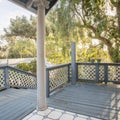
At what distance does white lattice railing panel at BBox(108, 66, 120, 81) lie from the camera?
588cm

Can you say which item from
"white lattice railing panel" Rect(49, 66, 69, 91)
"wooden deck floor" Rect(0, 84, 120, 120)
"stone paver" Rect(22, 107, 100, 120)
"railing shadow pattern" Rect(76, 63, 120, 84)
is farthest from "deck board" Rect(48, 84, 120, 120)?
"railing shadow pattern" Rect(76, 63, 120, 84)

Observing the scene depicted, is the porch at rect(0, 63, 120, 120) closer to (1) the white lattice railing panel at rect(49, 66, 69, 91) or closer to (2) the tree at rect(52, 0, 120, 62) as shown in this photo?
(1) the white lattice railing panel at rect(49, 66, 69, 91)

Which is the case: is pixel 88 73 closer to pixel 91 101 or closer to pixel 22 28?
pixel 91 101

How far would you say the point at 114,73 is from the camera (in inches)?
231

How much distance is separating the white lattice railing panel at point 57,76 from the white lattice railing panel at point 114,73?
1.60m

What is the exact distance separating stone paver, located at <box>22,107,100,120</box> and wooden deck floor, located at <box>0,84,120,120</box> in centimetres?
15

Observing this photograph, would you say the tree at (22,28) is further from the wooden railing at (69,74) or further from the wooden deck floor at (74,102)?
the wooden deck floor at (74,102)

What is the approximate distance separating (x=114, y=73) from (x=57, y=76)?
2.17 metres

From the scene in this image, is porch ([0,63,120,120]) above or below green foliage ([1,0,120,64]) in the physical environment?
below

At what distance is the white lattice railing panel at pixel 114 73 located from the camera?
5.88m

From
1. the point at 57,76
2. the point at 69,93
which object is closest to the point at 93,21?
the point at 57,76

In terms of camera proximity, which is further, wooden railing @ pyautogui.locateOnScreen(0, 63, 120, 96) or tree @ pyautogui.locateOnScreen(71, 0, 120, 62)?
tree @ pyautogui.locateOnScreen(71, 0, 120, 62)

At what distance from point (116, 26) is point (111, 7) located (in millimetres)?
920

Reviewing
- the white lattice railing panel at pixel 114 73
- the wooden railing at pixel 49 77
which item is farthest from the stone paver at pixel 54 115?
the white lattice railing panel at pixel 114 73
